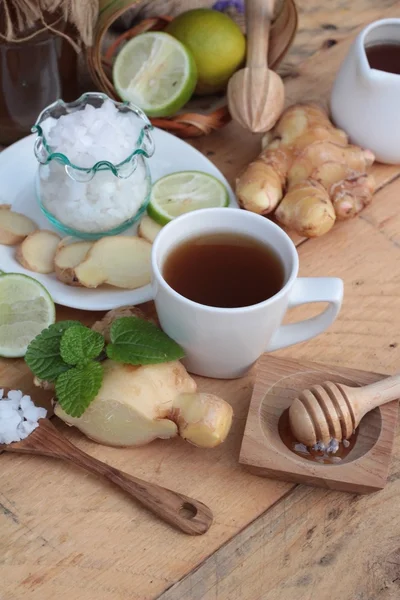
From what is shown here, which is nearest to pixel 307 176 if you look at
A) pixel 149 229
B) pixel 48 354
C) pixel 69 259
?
Result: pixel 149 229

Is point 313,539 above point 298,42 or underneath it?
underneath

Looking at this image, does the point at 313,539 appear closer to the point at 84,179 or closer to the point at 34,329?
the point at 34,329

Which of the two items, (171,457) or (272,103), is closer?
(171,457)

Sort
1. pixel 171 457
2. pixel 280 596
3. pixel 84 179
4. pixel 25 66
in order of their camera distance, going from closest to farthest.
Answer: pixel 280 596
pixel 171 457
pixel 84 179
pixel 25 66

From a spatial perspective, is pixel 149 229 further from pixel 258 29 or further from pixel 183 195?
pixel 258 29

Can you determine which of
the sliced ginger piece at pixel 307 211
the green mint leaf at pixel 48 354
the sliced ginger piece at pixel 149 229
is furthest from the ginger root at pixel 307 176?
the green mint leaf at pixel 48 354

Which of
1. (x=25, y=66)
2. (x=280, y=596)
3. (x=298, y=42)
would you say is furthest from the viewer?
(x=298, y=42)

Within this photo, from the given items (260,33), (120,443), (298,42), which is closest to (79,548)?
(120,443)
